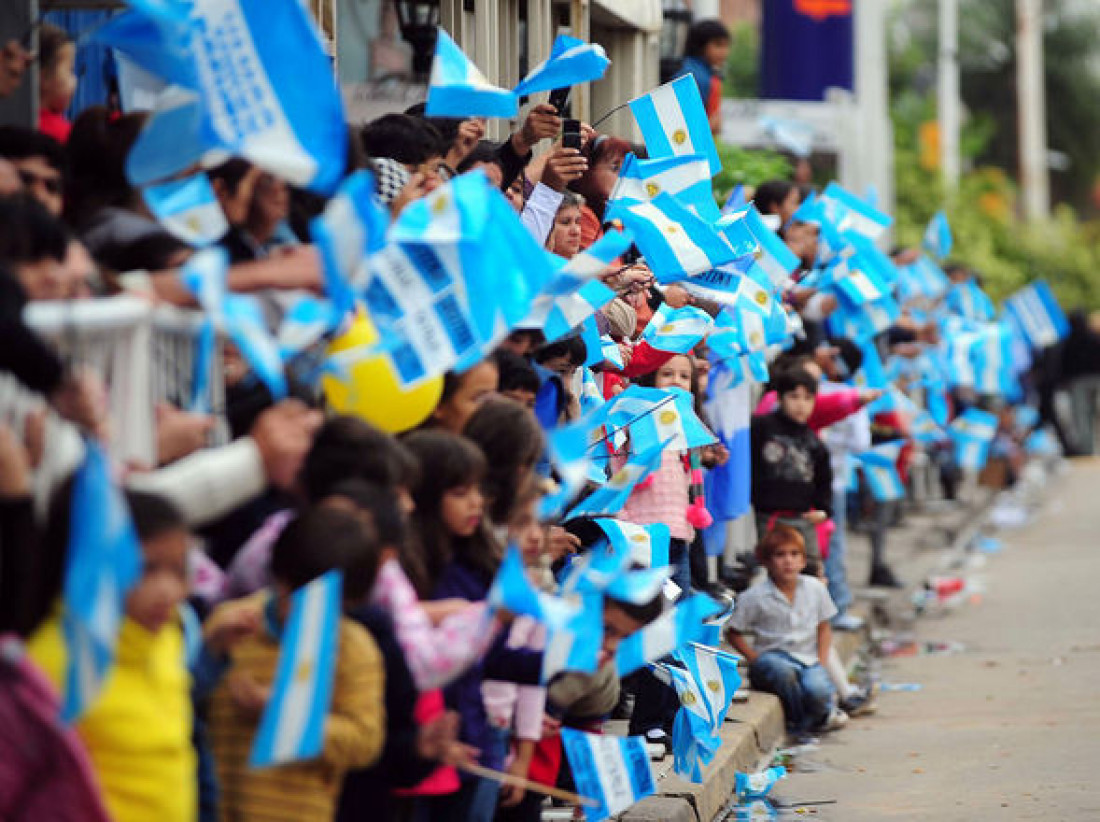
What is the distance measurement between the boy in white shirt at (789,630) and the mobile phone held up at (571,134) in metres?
2.73

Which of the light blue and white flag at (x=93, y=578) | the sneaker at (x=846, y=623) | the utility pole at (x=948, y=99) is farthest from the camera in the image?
the utility pole at (x=948, y=99)

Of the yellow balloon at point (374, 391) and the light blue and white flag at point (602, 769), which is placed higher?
the yellow balloon at point (374, 391)

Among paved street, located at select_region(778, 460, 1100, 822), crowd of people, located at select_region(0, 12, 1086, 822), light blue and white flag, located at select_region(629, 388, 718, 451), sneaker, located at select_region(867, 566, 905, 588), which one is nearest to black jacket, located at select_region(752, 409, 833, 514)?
paved street, located at select_region(778, 460, 1100, 822)

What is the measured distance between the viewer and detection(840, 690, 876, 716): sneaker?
36.5 feet

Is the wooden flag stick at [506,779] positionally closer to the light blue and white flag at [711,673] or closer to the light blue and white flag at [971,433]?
the light blue and white flag at [711,673]

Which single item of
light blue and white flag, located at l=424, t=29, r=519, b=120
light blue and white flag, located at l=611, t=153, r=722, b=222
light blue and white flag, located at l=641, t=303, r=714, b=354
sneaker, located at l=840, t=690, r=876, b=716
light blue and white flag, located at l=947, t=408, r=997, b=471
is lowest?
light blue and white flag, located at l=947, t=408, r=997, b=471

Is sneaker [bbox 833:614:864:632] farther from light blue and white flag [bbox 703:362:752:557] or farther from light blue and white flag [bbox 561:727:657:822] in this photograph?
light blue and white flag [bbox 561:727:657:822]

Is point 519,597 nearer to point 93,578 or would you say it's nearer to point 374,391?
point 374,391

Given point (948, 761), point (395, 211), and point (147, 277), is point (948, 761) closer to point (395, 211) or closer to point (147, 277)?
point (395, 211)

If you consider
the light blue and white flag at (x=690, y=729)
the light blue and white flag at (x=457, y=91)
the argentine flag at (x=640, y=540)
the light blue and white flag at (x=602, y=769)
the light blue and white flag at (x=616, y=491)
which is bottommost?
the light blue and white flag at (x=690, y=729)

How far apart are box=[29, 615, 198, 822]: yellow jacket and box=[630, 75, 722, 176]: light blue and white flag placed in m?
4.41

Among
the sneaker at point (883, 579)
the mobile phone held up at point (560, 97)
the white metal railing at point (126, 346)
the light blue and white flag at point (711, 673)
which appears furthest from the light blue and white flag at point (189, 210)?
the sneaker at point (883, 579)

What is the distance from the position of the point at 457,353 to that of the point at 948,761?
4.84 metres

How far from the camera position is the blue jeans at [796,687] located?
1068 centimetres
